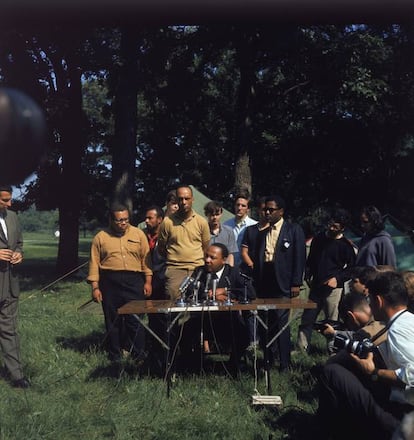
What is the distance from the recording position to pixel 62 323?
7762 mm

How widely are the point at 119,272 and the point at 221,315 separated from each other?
44.2 inches

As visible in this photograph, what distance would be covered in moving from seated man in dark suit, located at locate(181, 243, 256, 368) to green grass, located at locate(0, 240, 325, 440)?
277 millimetres

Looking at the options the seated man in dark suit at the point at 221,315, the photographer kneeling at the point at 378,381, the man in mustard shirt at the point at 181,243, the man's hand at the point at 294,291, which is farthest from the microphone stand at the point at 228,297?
the photographer kneeling at the point at 378,381

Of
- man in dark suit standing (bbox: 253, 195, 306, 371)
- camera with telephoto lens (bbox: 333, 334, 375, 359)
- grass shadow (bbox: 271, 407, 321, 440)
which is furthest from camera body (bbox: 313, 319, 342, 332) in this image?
man in dark suit standing (bbox: 253, 195, 306, 371)

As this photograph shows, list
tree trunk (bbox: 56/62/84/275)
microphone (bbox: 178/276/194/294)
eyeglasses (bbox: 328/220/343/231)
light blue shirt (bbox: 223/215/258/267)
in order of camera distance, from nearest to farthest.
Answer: microphone (bbox: 178/276/194/294), eyeglasses (bbox: 328/220/343/231), light blue shirt (bbox: 223/215/258/267), tree trunk (bbox: 56/62/84/275)

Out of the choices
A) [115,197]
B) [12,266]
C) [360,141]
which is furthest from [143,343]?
[360,141]

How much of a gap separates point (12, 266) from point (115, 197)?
8.13 m

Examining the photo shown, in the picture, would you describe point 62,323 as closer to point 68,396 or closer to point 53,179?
point 68,396

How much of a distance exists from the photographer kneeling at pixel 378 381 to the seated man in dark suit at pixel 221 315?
1454 millimetres

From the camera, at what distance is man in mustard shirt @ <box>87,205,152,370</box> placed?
550 cm

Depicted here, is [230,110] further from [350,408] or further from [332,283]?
[350,408]

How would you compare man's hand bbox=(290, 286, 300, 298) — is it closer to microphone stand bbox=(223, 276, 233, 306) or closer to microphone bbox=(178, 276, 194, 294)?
microphone stand bbox=(223, 276, 233, 306)

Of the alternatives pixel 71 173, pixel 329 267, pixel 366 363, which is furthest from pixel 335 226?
pixel 71 173

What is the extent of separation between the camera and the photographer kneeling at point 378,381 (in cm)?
293
